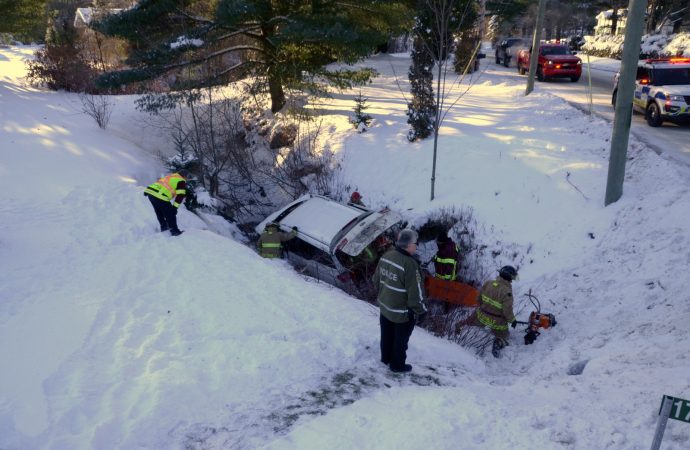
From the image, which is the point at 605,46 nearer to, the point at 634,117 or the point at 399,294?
the point at 634,117

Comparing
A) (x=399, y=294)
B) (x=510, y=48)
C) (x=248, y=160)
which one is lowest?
(x=248, y=160)


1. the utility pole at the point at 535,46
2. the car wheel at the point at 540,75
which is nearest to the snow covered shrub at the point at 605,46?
the car wheel at the point at 540,75

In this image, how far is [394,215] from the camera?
9320 mm

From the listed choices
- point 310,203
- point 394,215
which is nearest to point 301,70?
point 310,203

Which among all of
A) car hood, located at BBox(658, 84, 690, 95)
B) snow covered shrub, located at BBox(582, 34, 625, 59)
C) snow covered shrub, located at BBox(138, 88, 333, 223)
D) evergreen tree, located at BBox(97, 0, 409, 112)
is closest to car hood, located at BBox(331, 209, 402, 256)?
snow covered shrub, located at BBox(138, 88, 333, 223)

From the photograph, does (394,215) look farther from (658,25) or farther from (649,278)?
(658,25)

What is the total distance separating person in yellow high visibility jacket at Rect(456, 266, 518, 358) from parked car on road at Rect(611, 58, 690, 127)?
26.1 feet

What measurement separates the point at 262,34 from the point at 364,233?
11.5 metres

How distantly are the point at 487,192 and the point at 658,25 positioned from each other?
36358 mm

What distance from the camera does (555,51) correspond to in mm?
23312

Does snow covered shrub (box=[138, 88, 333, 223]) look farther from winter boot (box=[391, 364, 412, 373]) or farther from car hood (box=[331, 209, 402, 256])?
winter boot (box=[391, 364, 412, 373])

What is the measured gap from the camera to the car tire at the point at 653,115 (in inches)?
506

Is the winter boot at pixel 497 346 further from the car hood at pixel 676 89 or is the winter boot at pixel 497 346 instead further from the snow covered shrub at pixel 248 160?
the car hood at pixel 676 89

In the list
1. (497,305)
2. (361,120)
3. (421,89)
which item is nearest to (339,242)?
(497,305)
